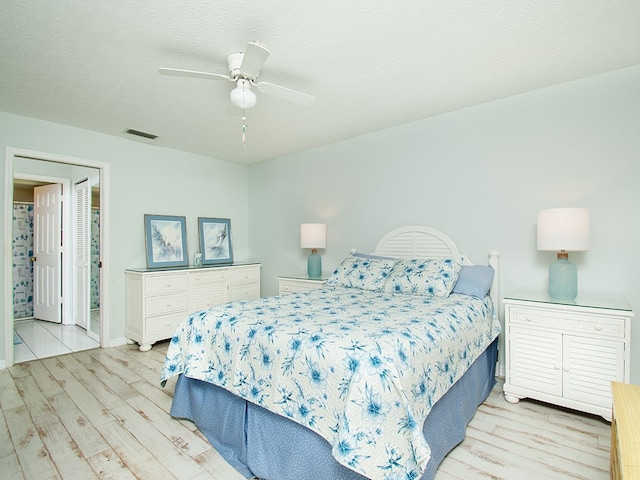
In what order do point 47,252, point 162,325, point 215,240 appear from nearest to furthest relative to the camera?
1. point 162,325
2. point 215,240
3. point 47,252

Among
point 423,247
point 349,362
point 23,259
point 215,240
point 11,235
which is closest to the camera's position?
point 349,362

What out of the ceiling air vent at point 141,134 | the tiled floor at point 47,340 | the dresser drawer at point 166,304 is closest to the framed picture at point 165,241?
the dresser drawer at point 166,304

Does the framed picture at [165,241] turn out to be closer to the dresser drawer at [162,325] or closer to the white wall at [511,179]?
the dresser drawer at [162,325]

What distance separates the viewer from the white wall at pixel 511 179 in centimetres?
242

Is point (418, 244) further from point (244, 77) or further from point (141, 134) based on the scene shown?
point (141, 134)

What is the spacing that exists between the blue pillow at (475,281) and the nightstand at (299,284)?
1427 millimetres

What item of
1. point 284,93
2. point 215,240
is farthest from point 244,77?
point 215,240

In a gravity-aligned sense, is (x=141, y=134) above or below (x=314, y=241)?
above

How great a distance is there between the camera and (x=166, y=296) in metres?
Answer: 3.83

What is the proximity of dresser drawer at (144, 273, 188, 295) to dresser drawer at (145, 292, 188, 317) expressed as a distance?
6cm

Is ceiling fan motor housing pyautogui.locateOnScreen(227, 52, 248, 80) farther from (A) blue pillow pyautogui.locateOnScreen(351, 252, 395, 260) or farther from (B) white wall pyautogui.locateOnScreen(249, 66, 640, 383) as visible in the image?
(A) blue pillow pyautogui.locateOnScreen(351, 252, 395, 260)

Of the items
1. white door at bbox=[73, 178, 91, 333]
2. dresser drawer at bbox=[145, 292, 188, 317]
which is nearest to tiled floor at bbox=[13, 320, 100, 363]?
white door at bbox=[73, 178, 91, 333]

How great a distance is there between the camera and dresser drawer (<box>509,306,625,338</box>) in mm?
2121

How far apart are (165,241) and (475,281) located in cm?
362
